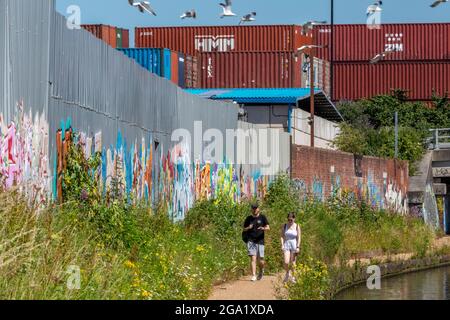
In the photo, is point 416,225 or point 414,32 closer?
point 416,225

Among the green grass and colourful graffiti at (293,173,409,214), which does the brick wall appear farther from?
the green grass

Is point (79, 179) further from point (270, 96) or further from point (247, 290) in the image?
point (270, 96)

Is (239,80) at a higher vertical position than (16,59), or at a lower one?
higher

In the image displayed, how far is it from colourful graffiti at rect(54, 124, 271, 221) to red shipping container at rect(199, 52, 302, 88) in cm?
2460

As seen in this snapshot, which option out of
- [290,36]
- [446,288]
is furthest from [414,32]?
[446,288]

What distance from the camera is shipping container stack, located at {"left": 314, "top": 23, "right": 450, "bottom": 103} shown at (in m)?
76.2

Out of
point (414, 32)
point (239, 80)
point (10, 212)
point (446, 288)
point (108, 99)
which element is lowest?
point (446, 288)

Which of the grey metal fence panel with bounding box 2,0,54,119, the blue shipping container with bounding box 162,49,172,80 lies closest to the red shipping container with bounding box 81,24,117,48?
the blue shipping container with bounding box 162,49,172,80

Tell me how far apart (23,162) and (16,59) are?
1200 millimetres

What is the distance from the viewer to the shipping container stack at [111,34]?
6212 cm

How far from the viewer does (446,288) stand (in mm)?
25750

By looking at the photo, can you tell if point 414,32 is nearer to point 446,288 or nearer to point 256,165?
point 256,165
